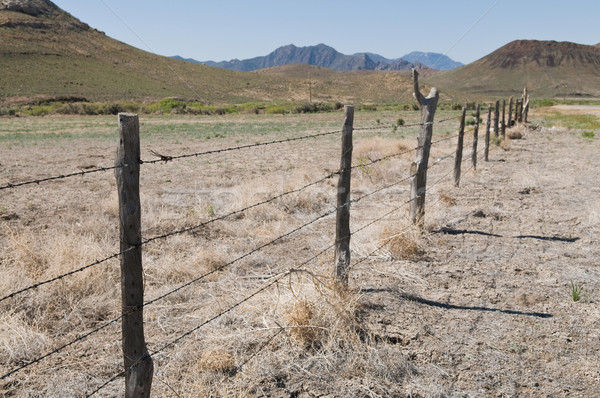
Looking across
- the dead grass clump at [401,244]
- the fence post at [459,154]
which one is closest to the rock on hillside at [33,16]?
the fence post at [459,154]

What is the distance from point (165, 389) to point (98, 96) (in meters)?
80.1

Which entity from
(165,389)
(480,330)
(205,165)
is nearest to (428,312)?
(480,330)

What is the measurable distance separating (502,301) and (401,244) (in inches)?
65.1

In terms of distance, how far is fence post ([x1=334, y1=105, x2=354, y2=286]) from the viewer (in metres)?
5.21

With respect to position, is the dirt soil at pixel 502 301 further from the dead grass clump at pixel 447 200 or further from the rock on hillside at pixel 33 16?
the rock on hillside at pixel 33 16

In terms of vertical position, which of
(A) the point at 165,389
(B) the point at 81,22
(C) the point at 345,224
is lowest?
(A) the point at 165,389

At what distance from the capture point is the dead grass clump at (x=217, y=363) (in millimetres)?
3869

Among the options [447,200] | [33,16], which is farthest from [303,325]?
[33,16]

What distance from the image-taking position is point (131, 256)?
3061mm

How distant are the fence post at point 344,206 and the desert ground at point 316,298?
0.17 m

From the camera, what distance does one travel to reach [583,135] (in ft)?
74.2

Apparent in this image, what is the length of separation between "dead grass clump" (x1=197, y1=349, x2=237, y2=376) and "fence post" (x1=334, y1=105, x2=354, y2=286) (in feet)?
5.17

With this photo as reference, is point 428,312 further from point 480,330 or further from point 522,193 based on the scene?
point 522,193

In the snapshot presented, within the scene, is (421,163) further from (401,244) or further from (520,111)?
(520,111)
